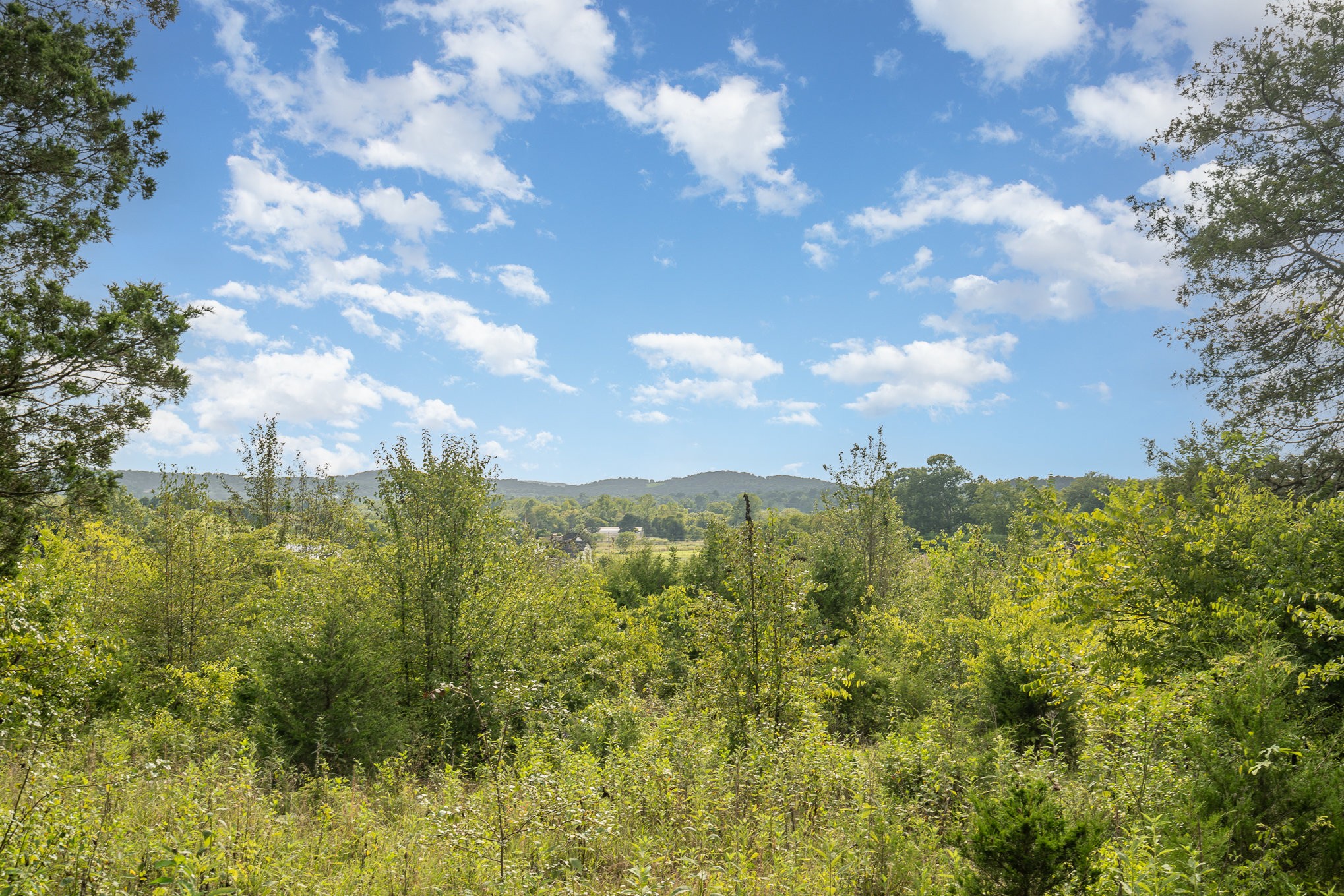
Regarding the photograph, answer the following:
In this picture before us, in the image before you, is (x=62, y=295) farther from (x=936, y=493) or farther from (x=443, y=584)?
(x=936, y=493)

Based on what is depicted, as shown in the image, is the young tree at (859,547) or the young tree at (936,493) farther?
the young tree at (936,493)

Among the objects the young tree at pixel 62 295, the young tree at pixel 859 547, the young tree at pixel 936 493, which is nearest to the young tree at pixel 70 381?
the young tree at pixel 62 295

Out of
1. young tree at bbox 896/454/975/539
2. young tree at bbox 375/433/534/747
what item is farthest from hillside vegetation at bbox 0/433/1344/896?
young tree at bbox 896/454/975/539

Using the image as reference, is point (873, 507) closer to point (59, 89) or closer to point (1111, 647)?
point (1111, 647)

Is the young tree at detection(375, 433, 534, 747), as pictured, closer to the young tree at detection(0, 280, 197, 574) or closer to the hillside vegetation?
the hillside vegetation

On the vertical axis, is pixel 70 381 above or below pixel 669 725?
above

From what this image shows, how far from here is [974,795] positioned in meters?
5.12

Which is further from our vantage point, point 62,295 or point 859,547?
point 859,547

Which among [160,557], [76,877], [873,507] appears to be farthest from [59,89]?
[873,507]

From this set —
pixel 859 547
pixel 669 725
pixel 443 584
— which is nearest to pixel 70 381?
pixel 443 584

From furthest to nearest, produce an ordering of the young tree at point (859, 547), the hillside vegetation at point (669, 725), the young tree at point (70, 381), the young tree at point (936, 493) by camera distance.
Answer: the young tree at point (936, 493) < the young tree at point (859, 547) < the young tree at point (70, 381) < the hillside vegetation at point (669, 725)

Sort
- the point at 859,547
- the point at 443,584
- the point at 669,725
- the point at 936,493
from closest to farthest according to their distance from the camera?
the point at 669,725, the point at 443,584, the point at 859,547, the point at 936,493

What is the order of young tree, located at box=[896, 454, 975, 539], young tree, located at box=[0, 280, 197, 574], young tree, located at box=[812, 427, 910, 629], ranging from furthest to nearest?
1. young tree, located at box=[896, 454, 975, 539]
2. young tree, located at box=[812, 427, 910, 629]
3. young tree, located at box=[0, 280, 197, 574]

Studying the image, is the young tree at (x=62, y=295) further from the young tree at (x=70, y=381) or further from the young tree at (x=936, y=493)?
the young tree at (x=936, y=493)
